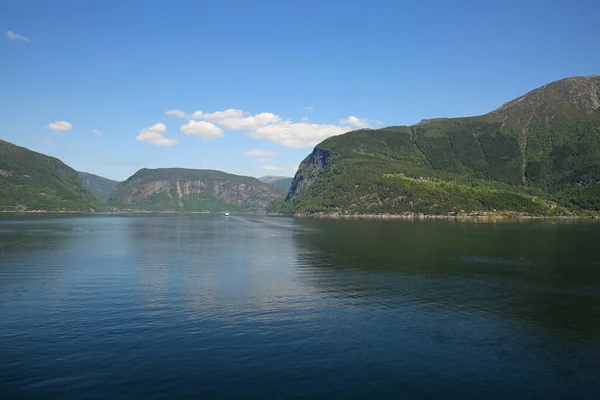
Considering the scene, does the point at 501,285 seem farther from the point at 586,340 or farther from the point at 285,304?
the point at 285,304

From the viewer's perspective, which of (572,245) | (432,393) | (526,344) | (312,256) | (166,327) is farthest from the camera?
(572,245)

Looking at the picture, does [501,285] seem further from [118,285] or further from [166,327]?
[118,285]

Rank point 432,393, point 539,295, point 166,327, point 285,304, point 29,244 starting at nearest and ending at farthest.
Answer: point 432,393 < point 166,327 < point 285,304 < point 539,295 < point 29,244

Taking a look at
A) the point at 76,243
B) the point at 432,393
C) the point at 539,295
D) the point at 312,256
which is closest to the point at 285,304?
the point at 432,393

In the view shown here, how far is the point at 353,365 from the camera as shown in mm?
33438

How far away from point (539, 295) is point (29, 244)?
12532 cm

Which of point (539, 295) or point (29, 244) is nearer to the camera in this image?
point (539, 295)

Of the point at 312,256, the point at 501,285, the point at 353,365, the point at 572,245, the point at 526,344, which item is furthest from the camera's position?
the point at 572,245

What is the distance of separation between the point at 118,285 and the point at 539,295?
6217 centimetres

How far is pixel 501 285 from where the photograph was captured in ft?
220

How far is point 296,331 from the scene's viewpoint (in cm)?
4131

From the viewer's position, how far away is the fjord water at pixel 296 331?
3006 cm

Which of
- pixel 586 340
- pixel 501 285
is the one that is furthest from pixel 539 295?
pixel 586 340

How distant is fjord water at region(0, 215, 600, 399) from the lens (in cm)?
3006
